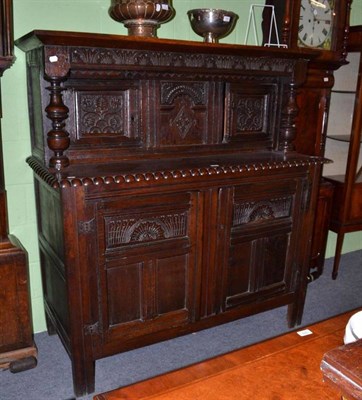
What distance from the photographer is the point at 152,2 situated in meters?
1.90

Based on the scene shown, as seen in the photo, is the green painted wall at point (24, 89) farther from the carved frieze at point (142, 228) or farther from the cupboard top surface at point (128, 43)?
the carved frieze at point (142, 228)

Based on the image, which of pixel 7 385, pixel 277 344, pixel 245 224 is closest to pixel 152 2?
pixel 245 224

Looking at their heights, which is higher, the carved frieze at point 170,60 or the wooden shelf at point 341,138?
the carved frieze at point 170,60

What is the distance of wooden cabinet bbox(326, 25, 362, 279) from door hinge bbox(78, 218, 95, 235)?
2.00m

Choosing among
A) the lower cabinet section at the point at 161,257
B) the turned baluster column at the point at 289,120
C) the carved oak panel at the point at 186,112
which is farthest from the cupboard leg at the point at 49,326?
the turned baluster column at the point at 289,120

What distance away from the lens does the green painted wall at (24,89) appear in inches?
80.2

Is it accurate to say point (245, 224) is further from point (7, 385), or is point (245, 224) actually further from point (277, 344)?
point (7, 385)

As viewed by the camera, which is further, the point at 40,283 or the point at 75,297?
the point at 40,283

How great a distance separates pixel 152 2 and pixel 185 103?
20.9 inches

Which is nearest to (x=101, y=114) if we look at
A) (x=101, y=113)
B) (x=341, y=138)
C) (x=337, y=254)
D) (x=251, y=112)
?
(x=101, y=113)

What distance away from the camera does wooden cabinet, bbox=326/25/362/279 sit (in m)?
2.88

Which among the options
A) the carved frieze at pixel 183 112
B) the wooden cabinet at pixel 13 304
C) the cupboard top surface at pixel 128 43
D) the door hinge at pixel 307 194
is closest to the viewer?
the cupboard top surface at pixel 128 43

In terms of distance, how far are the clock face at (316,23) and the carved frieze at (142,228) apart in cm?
138

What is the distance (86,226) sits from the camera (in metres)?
1.77
